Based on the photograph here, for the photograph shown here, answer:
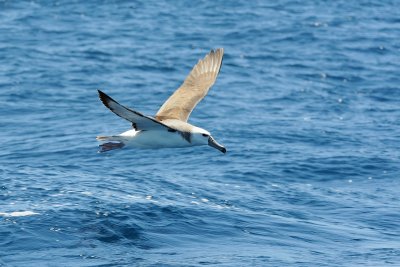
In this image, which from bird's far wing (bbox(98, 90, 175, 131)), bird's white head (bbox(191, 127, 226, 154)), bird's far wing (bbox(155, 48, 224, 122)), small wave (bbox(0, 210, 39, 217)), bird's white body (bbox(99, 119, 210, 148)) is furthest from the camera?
bird's far wing (bbox(155, 48, 224, 122))

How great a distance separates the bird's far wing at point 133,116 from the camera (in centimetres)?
1521

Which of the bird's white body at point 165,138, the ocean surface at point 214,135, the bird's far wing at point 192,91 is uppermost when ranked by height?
the bird's far wing at point 192,91

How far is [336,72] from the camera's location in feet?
106

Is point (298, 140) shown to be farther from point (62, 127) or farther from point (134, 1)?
point (134, 1)

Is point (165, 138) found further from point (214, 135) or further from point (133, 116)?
point (214, 135)

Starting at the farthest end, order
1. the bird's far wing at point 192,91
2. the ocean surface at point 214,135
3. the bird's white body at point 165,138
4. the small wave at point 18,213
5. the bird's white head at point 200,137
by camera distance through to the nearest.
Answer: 1. the bird's far wing at point 192,91
2. the small wave at point 18,213
3. the ocean surface at point 214,135
4. the bird's white head at point 200,137
5. the bird's white body at point 165,138

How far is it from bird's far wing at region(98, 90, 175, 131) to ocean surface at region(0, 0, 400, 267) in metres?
2.19

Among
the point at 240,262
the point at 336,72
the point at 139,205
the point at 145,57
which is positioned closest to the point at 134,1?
the point at 145,57

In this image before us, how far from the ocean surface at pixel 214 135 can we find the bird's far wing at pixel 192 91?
81.7 inches

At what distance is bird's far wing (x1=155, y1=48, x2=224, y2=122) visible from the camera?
1881 cm

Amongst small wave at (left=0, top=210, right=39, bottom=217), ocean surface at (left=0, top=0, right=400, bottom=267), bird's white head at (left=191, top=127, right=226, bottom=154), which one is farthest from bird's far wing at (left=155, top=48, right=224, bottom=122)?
small wave at (left=0, top=210, right=39, bottom=217)

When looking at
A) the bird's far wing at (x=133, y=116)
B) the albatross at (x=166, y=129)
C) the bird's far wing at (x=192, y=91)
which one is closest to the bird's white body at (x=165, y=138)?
the albatross at (x=166, y=129)

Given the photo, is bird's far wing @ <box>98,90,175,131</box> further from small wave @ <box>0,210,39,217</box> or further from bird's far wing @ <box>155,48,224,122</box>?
small wave @ <box>0,210,39,217</box>

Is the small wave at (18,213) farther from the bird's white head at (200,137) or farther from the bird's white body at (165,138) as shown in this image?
the bird's white head at (200,137)
